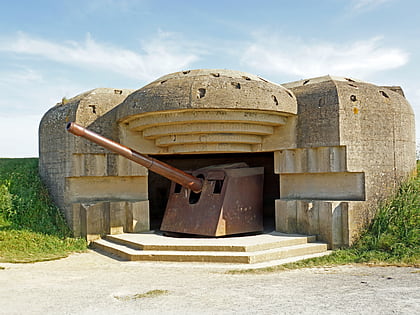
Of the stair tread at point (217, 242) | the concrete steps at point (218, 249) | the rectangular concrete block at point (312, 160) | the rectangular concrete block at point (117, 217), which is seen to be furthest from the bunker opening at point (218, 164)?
the concrete steps at point (218, 249)

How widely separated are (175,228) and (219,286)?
11.7 ft

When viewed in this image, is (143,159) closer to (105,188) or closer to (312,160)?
(105,188)

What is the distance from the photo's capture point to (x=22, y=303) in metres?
4.72

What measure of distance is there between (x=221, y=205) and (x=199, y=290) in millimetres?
3420

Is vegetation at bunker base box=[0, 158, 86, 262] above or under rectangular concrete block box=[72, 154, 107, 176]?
under

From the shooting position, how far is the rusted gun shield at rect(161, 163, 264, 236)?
8492mm

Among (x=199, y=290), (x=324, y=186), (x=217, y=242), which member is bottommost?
(x=199, y=290)

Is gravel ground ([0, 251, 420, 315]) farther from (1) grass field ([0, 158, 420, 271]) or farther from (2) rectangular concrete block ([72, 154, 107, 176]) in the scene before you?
(2) rectangular concrete block ([72, 154, 107, 176])

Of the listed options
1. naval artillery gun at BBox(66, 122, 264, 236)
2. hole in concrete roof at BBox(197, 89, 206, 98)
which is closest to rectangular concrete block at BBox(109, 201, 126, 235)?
naval artillery gun at BBox(66, 122, 264, 236)

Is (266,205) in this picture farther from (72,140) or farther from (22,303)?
(22,303)

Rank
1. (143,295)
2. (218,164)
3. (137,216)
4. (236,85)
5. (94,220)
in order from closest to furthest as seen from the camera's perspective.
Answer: (143,295), (236,85), (94,220), (137,216), (218,164)

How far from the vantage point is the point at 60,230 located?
9078 mm

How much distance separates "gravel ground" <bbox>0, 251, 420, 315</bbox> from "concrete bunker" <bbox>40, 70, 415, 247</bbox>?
208 centimetres

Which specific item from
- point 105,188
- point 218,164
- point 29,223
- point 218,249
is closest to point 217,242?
point 218,249
